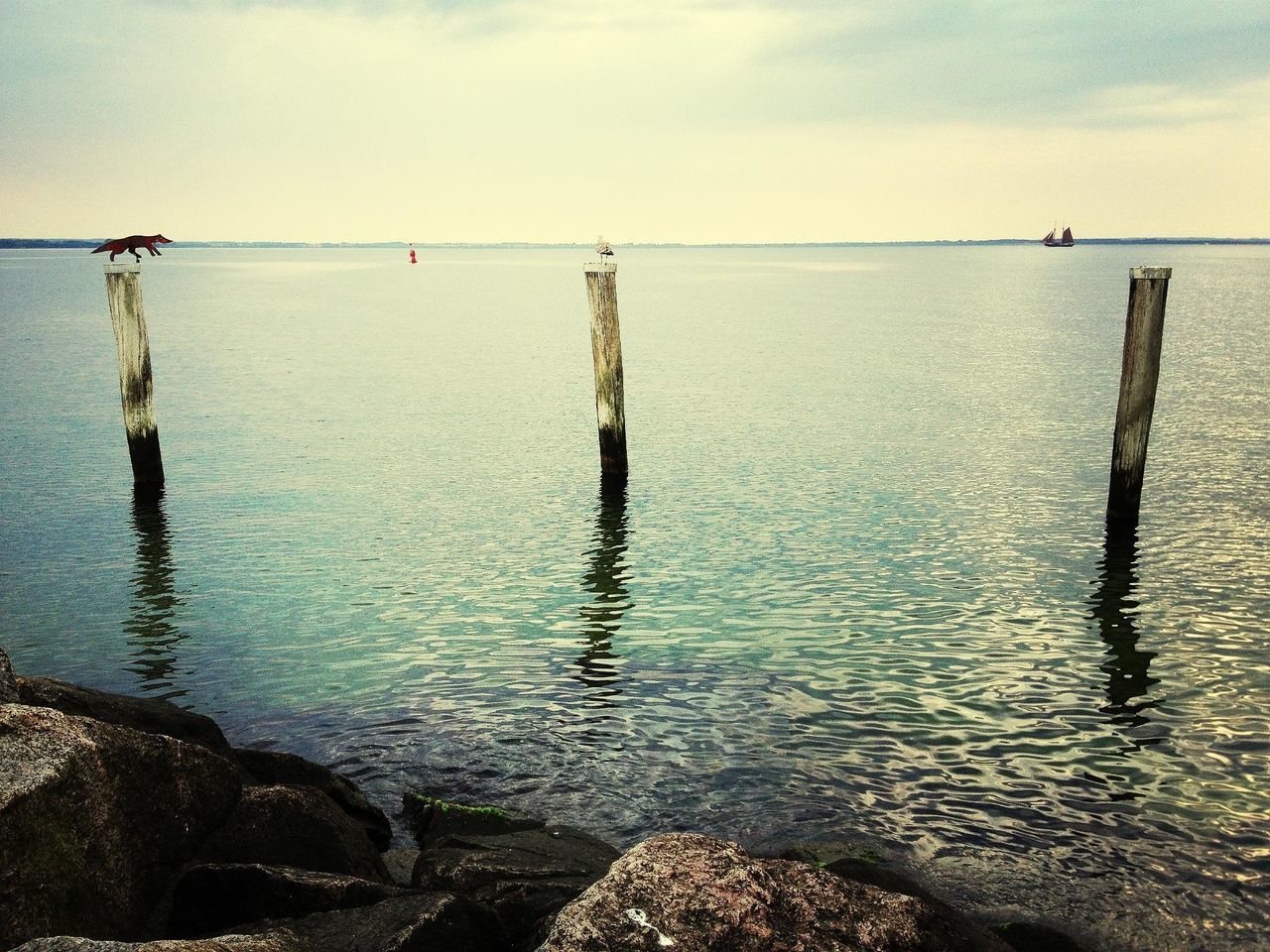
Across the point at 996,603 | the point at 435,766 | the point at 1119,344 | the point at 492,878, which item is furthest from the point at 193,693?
the point at 1119,344

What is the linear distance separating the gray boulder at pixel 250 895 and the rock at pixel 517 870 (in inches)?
23.3

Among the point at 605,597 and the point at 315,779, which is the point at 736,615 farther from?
the point at 315,779

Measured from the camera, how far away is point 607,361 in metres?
18.4

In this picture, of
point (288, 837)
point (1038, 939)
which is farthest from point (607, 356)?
point (1038, 939)

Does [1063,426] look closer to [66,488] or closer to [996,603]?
[996,603]

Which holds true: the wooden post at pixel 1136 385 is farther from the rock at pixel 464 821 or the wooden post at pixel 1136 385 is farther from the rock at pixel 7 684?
the rock at pixel 7 684

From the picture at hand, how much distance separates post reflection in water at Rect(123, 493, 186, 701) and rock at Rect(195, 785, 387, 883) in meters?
5.01

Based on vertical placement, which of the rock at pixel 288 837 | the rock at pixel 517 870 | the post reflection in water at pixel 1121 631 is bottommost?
the post reflection in water at pixel 1121 631

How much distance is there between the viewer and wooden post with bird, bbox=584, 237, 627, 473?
17.8 m

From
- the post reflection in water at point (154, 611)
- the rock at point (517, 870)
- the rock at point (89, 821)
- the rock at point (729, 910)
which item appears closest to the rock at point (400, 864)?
the rock at point (517, 870)

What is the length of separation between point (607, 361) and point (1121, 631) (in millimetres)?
8942

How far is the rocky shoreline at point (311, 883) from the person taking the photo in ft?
14.5

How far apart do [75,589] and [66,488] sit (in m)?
6.98

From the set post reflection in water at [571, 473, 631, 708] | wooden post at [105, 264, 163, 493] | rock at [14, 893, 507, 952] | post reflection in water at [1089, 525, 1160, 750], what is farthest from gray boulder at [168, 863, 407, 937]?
wooden post at [105, 264, 163, 493]
